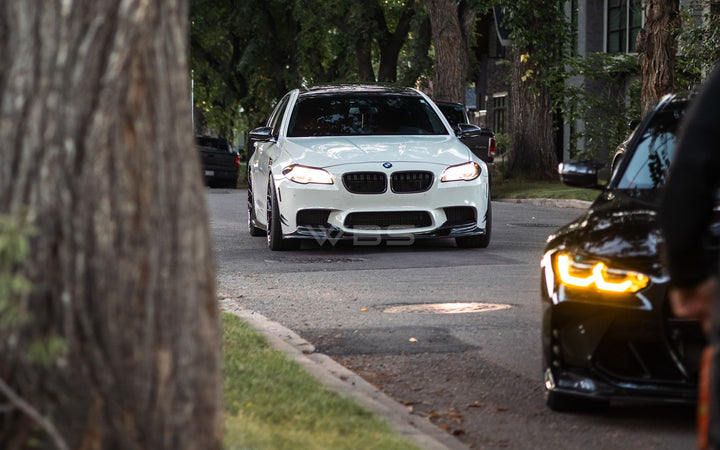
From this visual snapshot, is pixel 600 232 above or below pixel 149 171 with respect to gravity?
below

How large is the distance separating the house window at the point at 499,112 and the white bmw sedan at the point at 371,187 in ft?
113

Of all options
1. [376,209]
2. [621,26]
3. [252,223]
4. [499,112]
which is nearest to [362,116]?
[376,209]

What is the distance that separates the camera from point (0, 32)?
127 inches

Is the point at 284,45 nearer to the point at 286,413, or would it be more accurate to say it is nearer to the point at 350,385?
the point at 350,385

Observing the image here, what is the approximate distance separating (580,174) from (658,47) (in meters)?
14.9

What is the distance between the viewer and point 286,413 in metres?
5.30

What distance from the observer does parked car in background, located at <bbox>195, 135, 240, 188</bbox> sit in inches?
1460

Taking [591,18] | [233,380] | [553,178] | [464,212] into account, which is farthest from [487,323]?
[591,18]

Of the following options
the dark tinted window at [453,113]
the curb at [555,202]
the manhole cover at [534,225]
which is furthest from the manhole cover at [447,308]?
the dark tinted window at [453,113]

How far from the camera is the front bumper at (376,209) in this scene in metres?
12.3

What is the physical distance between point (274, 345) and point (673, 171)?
4.70 m

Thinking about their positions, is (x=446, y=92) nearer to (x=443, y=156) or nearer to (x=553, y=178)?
(x=553, y=178)

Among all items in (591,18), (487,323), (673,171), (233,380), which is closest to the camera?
(673,171)

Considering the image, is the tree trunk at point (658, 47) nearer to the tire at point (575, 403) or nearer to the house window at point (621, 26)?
the house window at point (621, 26)
